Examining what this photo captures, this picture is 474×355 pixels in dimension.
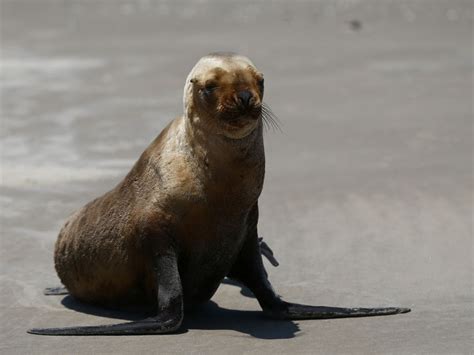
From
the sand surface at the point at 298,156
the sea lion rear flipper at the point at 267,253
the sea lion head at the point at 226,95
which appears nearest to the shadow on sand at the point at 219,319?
the sand surface at the point at 298,156

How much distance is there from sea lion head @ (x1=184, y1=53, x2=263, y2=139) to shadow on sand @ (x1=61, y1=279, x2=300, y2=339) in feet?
3.38

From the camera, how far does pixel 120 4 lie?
2238 centimetres

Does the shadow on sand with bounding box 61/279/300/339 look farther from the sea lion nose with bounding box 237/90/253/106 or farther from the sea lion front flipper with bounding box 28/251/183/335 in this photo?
the sea lion nose with bounding box 237/90/253/106

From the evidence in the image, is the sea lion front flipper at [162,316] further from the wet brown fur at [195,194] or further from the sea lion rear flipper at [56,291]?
the sea lion rear flipper at [56,291]

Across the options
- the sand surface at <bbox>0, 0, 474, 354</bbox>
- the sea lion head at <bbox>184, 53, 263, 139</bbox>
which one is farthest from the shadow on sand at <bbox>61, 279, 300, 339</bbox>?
the sea lion head at <bbox>184, 53, 263, 139</bbox>

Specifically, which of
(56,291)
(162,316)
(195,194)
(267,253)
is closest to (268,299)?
(162,316)

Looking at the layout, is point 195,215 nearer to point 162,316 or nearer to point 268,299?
point 162,316

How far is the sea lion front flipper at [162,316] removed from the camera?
655 cm

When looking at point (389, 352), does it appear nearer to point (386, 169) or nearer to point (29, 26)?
point (386, 169)

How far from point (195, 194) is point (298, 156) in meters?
4.47

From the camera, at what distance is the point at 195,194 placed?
6.69 meters

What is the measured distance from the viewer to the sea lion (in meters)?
6.54

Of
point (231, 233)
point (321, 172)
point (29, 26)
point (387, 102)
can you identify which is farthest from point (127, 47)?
point (231, 233)

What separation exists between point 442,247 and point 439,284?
875 mm
